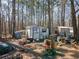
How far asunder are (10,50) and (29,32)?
17502 millimetres

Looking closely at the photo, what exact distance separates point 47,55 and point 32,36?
31.8 ft

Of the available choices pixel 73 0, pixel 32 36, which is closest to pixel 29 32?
pixel 32 36

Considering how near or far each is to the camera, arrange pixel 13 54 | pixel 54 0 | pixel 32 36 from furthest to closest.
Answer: pixel 54 0 → pixel 32 36 → pixel 13 54

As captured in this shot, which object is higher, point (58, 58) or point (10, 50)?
point (10, 50)

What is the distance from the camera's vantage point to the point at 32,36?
2189cm

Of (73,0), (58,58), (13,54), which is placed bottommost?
(58,58)

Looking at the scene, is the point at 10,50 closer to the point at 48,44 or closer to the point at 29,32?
the point at 48,44

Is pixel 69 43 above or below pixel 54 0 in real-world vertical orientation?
below

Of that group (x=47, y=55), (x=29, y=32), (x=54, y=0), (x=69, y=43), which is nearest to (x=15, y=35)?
(x=29, y=32)

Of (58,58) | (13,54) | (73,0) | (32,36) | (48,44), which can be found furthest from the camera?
(32,36)

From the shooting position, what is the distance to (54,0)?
25.4m

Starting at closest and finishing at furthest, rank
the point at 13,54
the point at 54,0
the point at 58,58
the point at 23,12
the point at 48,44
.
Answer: the point at 13,54, the point at 58,58, the point at 48,44, the point at 54,0, the point at 23,12

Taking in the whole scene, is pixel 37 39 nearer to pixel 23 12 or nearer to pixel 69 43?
pixel 69 43

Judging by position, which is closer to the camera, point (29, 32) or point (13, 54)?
point (13, 54)
